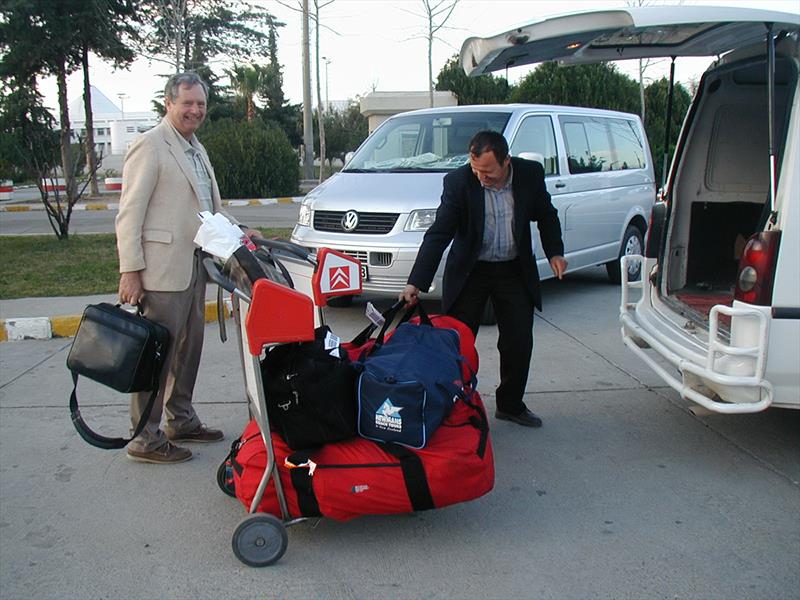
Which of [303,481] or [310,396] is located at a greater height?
[310,396]

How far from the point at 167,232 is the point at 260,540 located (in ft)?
5.38

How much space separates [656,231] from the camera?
5.05m

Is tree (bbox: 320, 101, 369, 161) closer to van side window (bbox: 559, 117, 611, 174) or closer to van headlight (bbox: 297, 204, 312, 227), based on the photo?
van side window (bbox: 559, 117, 611, 174)

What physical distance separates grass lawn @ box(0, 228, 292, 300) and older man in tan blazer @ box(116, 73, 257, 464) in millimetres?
4414

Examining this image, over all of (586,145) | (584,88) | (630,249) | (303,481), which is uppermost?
(584,88)

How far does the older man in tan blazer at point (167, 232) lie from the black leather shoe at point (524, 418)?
1862 mm

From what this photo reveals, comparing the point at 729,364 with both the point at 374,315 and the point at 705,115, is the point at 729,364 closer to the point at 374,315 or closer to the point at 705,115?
the point at 374,315

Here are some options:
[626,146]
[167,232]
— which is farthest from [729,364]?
[626,146]

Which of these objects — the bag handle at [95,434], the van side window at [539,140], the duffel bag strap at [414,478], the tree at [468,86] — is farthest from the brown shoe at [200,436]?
the tree at [468,86]

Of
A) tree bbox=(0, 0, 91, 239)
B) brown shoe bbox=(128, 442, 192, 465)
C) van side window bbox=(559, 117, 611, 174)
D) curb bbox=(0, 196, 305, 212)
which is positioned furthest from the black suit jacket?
tree bbox=(0, 0, 91, 239)

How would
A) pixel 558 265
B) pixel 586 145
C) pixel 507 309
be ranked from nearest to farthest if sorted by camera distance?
pixel 558 265 < pixel 507 309 < pixel 586 145

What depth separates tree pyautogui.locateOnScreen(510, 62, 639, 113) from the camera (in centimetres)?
2316

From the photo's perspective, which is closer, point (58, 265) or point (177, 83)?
point (177, 83)

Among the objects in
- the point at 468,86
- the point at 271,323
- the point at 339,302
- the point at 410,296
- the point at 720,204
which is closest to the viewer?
the point at 271,323
